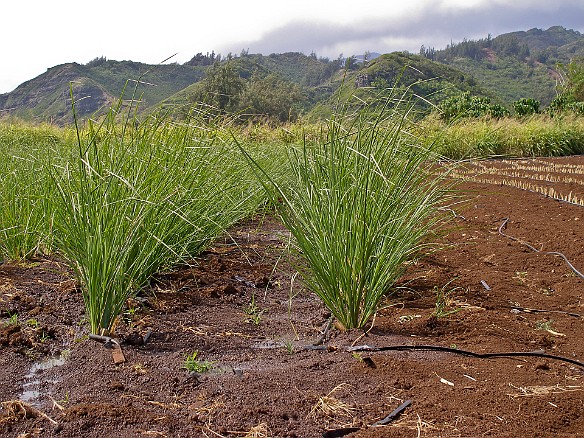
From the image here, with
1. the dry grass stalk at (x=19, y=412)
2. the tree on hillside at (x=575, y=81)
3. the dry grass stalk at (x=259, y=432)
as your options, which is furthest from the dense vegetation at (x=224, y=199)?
the tree on hillside at (x=575, y=81)

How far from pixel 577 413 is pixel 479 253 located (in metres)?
2.60

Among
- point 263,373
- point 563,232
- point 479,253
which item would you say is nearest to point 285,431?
point 263,373

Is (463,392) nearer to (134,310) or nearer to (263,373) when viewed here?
(263,373)

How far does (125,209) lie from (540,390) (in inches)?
66.7

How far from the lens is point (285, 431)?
1817 millimetres

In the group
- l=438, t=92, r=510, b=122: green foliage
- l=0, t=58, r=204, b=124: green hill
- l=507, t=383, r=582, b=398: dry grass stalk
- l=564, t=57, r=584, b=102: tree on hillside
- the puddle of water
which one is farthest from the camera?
l=0, t=58, r=204, b=124: green hill

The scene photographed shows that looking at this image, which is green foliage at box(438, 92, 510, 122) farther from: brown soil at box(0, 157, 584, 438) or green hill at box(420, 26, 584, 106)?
brown soil at box(0, 157, 584, 438)

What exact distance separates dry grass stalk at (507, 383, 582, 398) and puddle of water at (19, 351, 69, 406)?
5.33ft

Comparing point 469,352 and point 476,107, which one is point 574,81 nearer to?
point 476,107

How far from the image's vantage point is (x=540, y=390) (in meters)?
2.05

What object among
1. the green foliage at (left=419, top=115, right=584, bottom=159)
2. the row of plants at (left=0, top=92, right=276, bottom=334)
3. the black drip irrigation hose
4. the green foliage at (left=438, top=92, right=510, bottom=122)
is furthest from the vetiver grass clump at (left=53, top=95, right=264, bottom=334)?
the green foliage at (left=438, top=92, right=510, bottom=122)

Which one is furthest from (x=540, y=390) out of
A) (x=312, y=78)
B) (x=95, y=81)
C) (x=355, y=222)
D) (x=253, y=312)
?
(x=312, y=78)

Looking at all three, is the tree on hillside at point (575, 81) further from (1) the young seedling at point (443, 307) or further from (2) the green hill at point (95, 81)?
(1) the young seedling at point (443, 307)

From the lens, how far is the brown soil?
6.09ft
